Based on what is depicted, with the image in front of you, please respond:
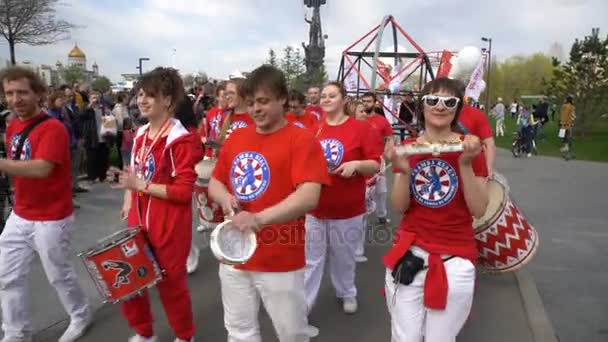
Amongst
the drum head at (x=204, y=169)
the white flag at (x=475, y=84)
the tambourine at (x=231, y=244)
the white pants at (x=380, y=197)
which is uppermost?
the white flag at (x=475, y=84)

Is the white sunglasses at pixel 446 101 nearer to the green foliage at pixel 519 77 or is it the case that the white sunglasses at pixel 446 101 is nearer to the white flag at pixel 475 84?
the white flag at pixel 475 84

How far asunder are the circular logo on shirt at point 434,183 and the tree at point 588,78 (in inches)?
903

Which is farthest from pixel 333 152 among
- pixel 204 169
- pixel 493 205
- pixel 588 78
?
pixel 588 78

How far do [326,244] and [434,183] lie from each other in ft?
5.80

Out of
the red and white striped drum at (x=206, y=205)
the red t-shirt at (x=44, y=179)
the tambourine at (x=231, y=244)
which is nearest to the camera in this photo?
the tambourine at (x=231, y=244)

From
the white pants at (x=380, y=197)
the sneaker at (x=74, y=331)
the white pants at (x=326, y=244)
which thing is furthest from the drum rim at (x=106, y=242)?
the white pants at (x=380, y=197)

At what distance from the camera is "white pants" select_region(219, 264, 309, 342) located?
2.59 meters

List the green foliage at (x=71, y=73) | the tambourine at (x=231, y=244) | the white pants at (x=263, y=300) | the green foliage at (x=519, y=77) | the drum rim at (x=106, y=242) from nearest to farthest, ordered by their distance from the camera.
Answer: the tambourine at (x=231, y=244) < the white pants at (x=263, y=300) < the drum rim at (x=106, y=242) < the green foliage at (x=71, y=73) < the green foliage at (x=519, y=77)

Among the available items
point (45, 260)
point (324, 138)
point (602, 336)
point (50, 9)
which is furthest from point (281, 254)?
point (50, 9)

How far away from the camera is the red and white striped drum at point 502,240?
3.21 m

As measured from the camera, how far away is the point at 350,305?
4293mm

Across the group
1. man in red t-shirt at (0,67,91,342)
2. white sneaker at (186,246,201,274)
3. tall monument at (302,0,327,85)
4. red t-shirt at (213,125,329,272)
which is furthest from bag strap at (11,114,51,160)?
tall monument at (302,0,327,85)

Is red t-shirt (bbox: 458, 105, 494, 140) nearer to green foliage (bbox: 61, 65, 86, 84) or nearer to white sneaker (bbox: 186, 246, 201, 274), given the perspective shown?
white sneaker (bbox: 186, 246, 201, 274)

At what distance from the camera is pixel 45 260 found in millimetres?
3465
